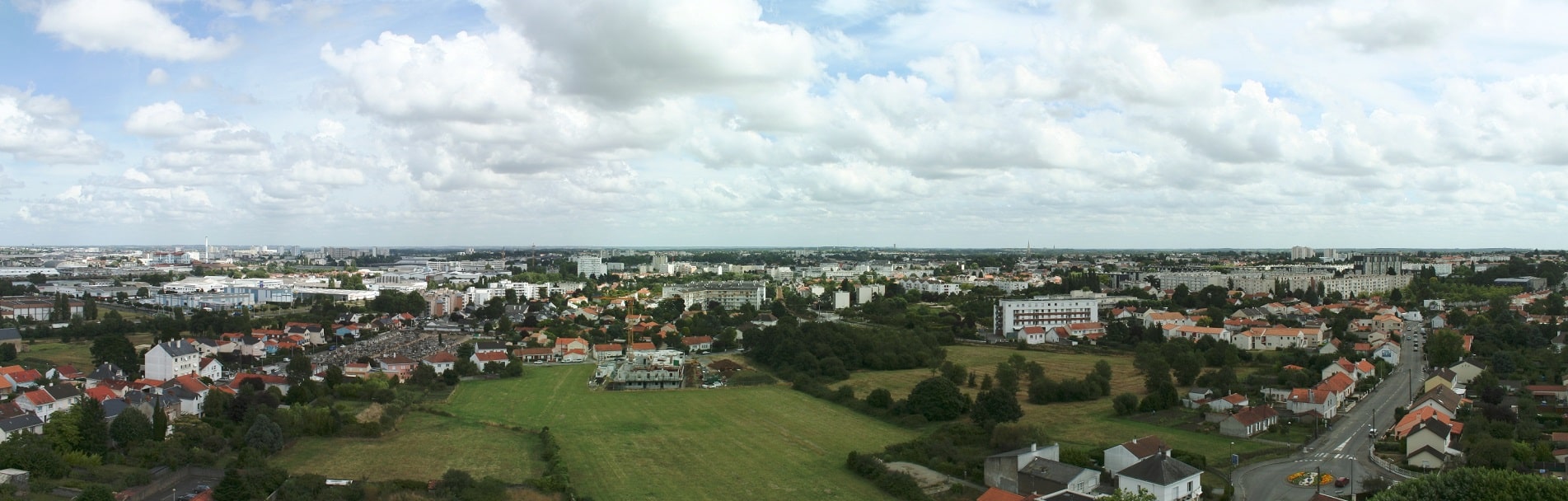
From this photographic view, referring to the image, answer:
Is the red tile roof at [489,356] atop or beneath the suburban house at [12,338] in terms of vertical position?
beneath

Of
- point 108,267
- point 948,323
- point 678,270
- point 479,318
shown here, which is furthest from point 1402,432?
point 108,267

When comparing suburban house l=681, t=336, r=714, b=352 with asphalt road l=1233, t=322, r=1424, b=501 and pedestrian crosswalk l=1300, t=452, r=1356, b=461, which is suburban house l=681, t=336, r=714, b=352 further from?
pedestrian crosswalk l=1300, t=452, r=1356, b=461

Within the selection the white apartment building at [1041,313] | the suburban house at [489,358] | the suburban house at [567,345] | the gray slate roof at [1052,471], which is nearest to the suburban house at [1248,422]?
the gray slate roof at [1052,471]

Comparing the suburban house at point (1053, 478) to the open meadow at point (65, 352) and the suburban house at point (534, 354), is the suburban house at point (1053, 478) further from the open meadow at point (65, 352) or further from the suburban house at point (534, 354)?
the open meadow at point (65, 352)

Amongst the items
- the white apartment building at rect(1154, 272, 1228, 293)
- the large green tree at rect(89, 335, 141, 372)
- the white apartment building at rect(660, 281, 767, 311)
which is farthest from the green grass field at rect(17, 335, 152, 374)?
the white apartment building at rect(1154, 272, 1228, 293)

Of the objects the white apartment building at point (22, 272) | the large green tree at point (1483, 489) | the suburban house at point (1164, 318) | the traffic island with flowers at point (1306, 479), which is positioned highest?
the large green tree at point (1483, 489)
